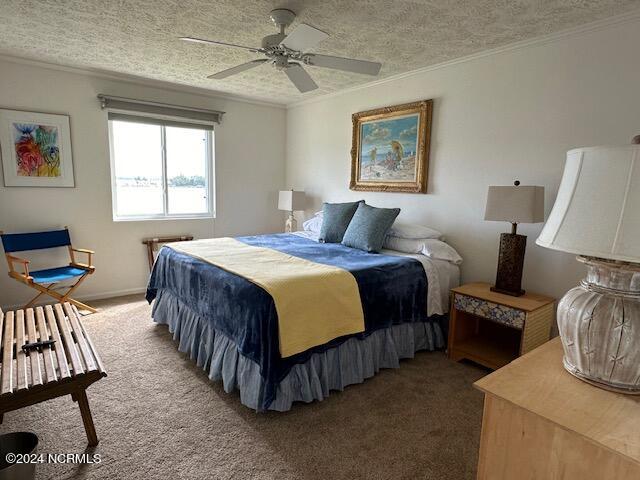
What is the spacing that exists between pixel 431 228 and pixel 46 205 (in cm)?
388

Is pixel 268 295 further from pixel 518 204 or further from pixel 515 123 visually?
pixel 515 123

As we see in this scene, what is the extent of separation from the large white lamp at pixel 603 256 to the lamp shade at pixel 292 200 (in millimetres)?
3692

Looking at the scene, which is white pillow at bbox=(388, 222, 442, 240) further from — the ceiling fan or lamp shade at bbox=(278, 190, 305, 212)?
lamp shade at bbox=(278, 190, 305, 212)

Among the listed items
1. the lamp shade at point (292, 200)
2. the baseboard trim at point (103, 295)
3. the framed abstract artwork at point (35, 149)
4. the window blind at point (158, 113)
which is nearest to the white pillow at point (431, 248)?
the lamp shade at point (292, 200)

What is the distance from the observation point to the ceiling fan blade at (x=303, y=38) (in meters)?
1.96

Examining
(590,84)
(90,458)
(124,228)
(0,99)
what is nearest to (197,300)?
(90,458)

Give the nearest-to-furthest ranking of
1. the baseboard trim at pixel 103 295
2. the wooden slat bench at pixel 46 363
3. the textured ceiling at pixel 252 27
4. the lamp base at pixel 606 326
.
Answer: the lamp base at pixel 606 326 → the wooden slat bench at pixel 46 363 → the textured ceiling at pixel 252 27 → the baseboard trim at pixel 103 295

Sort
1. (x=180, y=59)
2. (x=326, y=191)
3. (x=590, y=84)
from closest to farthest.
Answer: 1. (x=590, y=84)
2. (x=180, y=59)
3. (x=326, y=191)

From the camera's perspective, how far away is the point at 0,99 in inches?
133

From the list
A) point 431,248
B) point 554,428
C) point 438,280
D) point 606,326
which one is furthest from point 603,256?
point 431,248

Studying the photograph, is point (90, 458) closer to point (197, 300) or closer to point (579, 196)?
point (197, 300)

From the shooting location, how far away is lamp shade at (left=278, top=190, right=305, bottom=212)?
4618 mm

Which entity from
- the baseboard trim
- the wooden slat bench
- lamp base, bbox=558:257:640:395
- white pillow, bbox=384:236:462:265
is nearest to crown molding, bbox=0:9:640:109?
white pillow, bbox=384:236:462:265

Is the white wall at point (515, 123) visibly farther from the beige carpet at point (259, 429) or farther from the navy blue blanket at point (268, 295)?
the beige carpet at point (259, 429)
